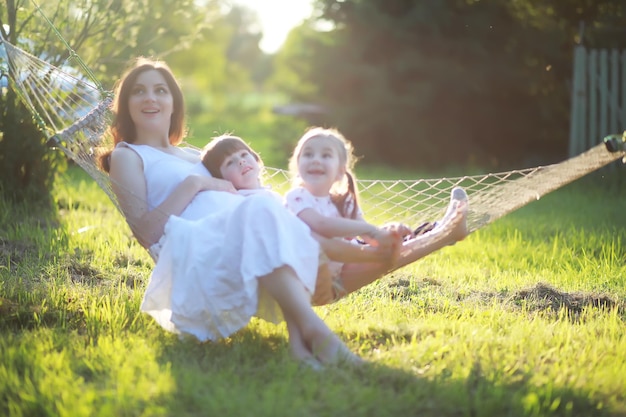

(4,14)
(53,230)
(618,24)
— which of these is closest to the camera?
(53,230)

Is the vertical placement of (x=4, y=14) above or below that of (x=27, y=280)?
above

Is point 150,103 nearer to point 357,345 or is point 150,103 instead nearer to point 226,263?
point 226,263

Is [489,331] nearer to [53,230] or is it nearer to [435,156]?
[53,230]

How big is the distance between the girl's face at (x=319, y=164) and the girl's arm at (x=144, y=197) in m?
0.28

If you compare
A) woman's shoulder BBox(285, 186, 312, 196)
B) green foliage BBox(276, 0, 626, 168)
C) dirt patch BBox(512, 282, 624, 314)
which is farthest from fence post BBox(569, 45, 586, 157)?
woman's shoulder BBox(285, 186, 312, 196)

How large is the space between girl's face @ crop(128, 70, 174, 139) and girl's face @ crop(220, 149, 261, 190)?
0.97 feet

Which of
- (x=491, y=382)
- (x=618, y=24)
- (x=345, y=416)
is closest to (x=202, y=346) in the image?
(x=345, y=416)

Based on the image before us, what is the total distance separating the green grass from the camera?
1.84m

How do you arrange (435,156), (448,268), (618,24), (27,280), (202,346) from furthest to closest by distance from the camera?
(435,156), (618,24), (448,268), (27,280), (202,346)

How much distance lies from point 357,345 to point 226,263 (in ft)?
1.51

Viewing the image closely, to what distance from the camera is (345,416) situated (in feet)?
5.83

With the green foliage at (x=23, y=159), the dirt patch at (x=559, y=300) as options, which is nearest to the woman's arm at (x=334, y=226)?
the dirt patch at (x=559, y=300)

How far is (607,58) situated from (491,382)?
519cm

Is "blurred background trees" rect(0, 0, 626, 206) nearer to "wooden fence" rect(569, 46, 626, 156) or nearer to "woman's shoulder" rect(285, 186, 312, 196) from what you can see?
"wooden fence" rect(569, 46, 626, 156)
